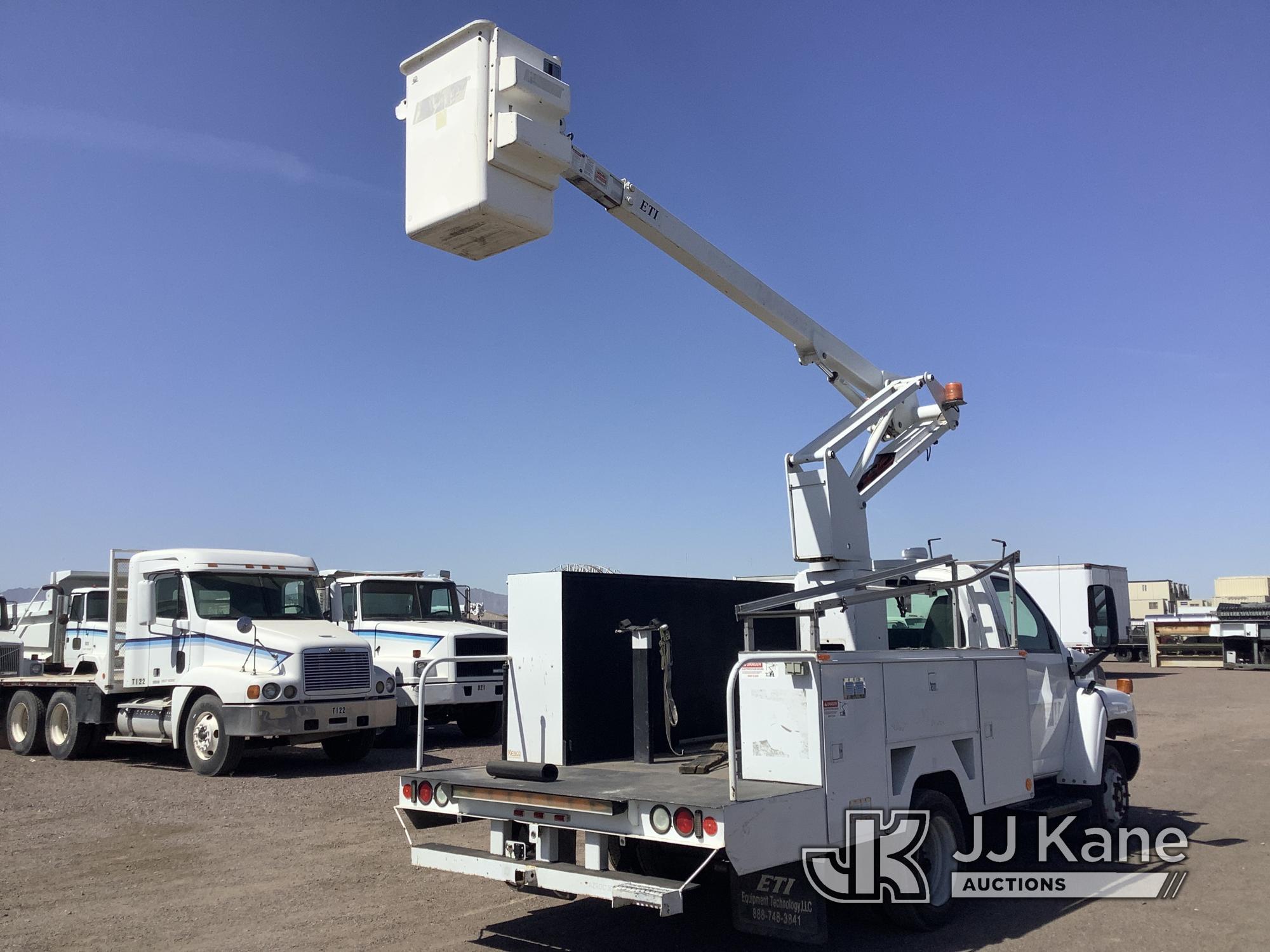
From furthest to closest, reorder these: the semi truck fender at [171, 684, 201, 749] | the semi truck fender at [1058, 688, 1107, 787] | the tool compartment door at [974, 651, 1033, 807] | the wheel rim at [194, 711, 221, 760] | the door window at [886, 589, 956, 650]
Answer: the semi truck fender at [171, 684, 201, 749], the wheel rim at [194, 711, 221, 760], the semi truck fender at [1058, 688, 1107, 787], the door window at [886, 589, 956, 650], the tool compartment door at [974, 651, 1033, 807]

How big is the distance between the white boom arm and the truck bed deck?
6.88 feet

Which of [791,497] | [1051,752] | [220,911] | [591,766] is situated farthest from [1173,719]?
[220,911]

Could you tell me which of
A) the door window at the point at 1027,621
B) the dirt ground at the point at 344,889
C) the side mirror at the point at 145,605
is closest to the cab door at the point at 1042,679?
the door window at the point at 1027,621

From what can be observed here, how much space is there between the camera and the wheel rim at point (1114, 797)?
868 centimetres

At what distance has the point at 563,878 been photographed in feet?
17.4

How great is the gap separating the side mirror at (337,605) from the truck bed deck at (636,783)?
11.2m

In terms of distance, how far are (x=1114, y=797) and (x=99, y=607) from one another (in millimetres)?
14829

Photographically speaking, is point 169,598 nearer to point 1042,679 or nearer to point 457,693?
point 457,693

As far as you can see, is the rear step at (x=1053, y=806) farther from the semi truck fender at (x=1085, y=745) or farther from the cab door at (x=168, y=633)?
the cab door at (x=168, y=633)

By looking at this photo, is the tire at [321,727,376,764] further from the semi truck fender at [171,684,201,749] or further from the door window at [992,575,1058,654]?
the door window at [992,575,1058,654]

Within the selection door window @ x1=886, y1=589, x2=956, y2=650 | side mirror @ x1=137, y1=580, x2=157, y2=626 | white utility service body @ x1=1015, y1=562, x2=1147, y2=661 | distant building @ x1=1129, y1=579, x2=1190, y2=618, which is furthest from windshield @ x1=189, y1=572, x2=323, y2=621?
distant building @ x1=1129, y1=579, x2=1190, y2=618

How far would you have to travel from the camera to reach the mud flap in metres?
5.30

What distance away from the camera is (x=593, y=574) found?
22.1 ft

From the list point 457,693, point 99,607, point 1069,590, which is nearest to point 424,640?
point 457,693
